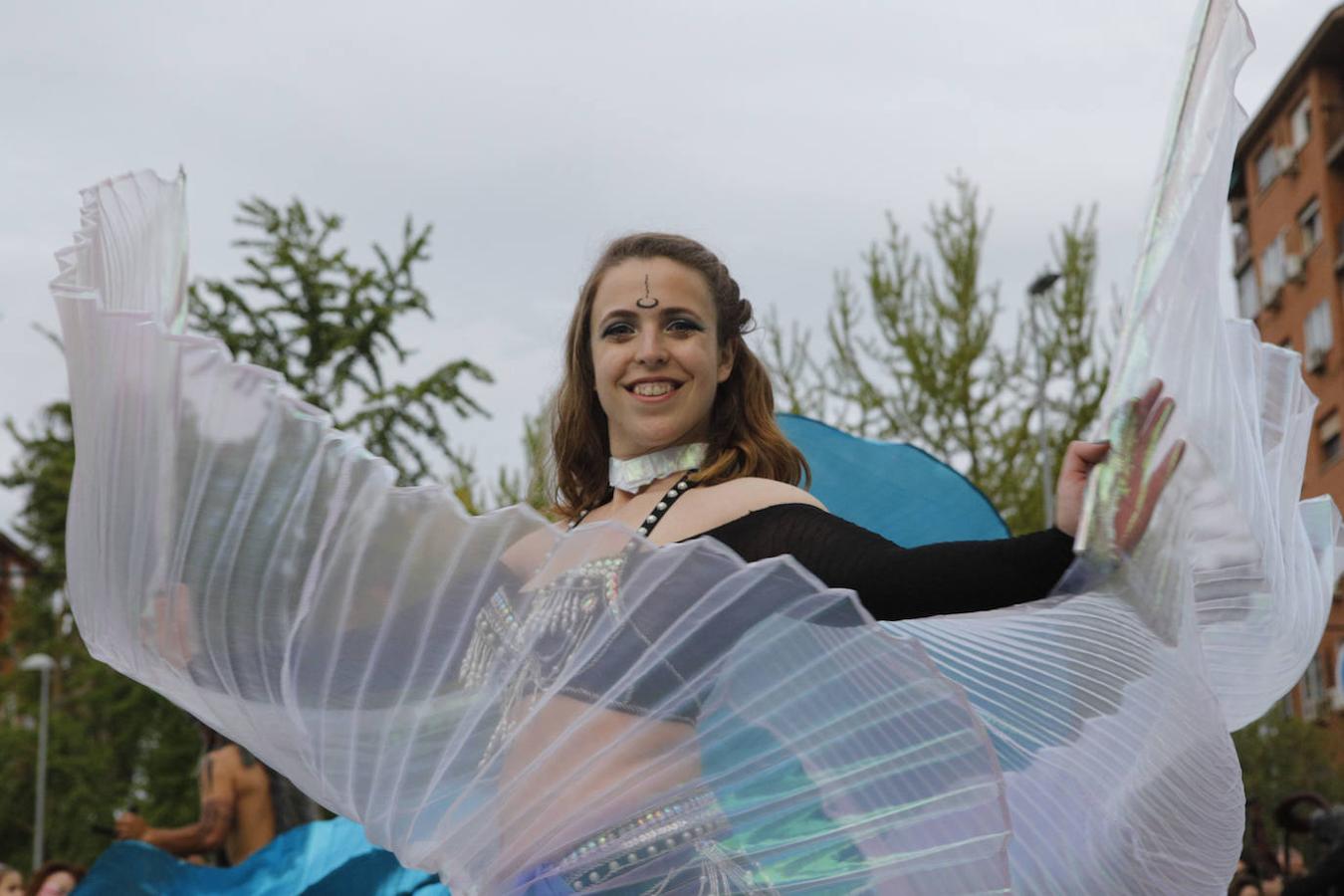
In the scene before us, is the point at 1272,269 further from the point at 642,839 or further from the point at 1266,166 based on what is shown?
the point at 642,839

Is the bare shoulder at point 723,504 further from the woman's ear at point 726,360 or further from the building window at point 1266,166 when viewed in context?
the building window at point 1266,166

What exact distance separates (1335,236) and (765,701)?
108ft

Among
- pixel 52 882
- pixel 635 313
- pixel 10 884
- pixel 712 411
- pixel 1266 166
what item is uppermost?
pixel 1266 166

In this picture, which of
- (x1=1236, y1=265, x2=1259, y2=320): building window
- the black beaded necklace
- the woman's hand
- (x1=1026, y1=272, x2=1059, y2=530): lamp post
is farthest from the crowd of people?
(x1=1236, y1=265, x2=1259, y2=320): building window

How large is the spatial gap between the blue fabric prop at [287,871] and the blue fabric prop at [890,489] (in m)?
1.28

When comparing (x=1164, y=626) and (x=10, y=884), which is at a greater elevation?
(x=1164, y=626)

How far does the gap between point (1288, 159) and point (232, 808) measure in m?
33.0

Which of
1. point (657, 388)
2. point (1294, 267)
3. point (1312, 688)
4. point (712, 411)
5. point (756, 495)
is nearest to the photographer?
point (756, 495)

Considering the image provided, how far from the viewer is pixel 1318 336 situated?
32.5 meters

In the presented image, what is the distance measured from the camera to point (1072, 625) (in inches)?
76.7

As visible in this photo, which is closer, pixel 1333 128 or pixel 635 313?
pixel 635 313

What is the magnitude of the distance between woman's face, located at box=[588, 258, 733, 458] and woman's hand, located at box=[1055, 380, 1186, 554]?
2.31ft

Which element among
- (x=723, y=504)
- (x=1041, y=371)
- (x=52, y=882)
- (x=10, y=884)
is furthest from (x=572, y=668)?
(x=1041, y=371)

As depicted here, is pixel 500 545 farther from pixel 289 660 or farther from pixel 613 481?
pixel 613 481
